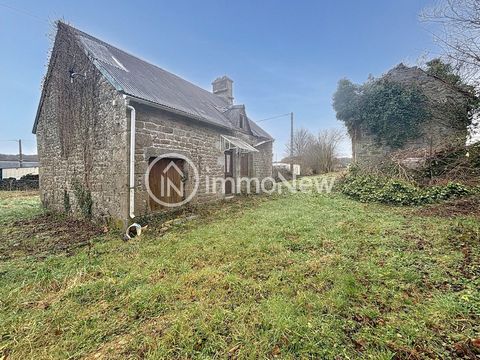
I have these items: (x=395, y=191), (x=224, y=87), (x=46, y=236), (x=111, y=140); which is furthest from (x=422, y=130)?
(x=46, y=236)

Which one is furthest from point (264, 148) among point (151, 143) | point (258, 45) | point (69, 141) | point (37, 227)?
point (37, 227)

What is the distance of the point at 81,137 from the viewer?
32.1ft

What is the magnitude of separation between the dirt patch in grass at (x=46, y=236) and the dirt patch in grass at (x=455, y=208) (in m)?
12.5

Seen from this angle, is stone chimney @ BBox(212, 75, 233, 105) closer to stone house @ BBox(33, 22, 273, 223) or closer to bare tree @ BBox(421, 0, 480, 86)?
stone house @ BBox(33, 22, 273, 223)

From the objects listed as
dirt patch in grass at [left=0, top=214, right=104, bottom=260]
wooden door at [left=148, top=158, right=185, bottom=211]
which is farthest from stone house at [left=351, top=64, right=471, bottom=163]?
dirt patch in grass at [left=0, top=214, right=104, bottom=260]

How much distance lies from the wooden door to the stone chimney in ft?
45.5

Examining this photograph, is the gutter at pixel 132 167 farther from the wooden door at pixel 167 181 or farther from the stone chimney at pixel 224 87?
the stone chimney at pixel 224 87

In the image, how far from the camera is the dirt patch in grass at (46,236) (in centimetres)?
656

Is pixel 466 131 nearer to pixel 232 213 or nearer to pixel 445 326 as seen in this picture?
pixel 445 326

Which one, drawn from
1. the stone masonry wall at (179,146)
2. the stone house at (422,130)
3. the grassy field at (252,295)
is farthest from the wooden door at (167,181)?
the stone house at (422,130)

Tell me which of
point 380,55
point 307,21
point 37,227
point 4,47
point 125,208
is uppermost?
point 307,21

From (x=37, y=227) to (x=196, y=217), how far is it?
661 centimetres

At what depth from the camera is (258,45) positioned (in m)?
19.8

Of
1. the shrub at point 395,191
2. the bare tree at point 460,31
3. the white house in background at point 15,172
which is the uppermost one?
the bare tree at point 460,31
